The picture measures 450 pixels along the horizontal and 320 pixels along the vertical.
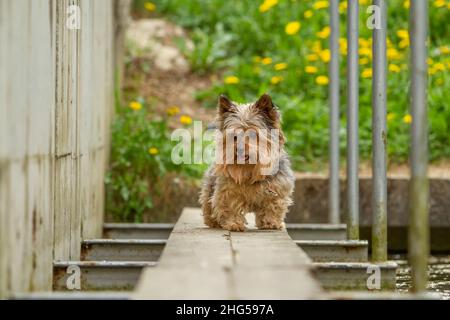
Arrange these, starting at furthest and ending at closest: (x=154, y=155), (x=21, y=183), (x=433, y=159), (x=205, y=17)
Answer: (x=205, y=17), (x=433, y=159), (x=154, y=155), (x=21, y=183)

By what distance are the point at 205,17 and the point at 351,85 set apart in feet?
22.1

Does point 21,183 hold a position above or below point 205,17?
below

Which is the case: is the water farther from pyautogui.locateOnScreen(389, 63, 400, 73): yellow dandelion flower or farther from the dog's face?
pyautogui.locateOnScreen(389, 63, 400, 73): yellow dandelion flower

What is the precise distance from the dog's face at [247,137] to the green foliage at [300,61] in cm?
362

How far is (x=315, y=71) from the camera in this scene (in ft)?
40.1

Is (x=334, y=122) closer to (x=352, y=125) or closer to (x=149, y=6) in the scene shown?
(x=352, y=125)

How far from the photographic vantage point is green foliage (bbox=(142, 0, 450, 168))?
11.1 metres

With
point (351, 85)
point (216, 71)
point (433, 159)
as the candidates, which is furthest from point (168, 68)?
point (351, 85)

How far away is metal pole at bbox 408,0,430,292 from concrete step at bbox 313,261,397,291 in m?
1.57

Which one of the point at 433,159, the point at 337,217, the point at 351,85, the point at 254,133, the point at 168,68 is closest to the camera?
the point at 254,133

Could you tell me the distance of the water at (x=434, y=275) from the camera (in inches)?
287

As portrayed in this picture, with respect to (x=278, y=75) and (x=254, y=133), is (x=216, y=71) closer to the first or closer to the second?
(x=278, y=75)

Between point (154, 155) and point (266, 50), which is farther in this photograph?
point (266, 50)

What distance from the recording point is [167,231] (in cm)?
895
